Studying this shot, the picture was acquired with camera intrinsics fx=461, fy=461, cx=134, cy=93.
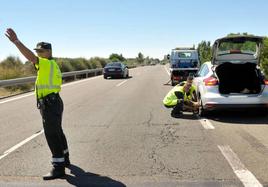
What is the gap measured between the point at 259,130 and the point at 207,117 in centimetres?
219

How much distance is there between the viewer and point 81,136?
939 centimetres

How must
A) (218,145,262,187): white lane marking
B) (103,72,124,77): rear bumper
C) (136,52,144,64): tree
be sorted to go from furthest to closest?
(136,52,144,64): tree, (103,72,124,77): rear bumper, (218,145,262,187): white lane marking

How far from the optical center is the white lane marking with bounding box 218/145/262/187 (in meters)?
5.87

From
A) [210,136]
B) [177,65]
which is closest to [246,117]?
[210,136]

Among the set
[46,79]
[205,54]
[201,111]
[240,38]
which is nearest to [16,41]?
[46,79]

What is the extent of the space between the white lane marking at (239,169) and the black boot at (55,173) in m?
2.40

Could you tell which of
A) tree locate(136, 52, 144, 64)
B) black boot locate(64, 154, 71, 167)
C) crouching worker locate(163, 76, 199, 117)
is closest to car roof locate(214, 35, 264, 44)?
crouching worker locate(163, 76, 199, 117)

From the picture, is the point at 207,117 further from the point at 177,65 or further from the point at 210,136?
the point at 177,65

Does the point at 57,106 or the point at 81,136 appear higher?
the point at 57,106

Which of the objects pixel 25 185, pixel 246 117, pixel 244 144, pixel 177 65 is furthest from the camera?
pixel 177 65

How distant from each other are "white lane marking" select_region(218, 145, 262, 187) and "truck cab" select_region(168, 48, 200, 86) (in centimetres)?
1693

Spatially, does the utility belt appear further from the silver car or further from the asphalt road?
the silver car

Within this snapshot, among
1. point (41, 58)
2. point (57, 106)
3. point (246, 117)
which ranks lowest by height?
point (246, 117)

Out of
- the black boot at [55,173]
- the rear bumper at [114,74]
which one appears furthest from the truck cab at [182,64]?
the black boot at [55,173]
